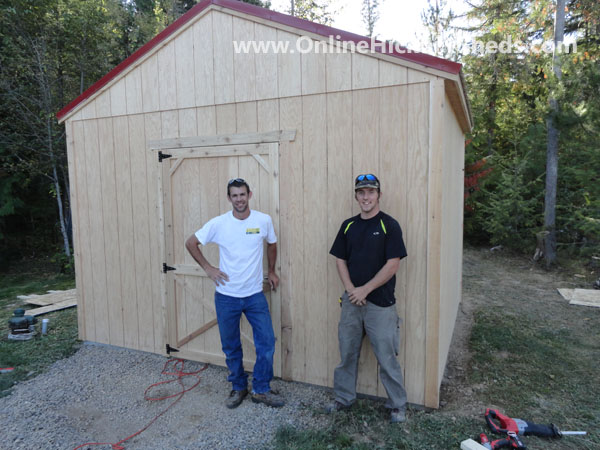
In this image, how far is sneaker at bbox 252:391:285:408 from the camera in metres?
3.36

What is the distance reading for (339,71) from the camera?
3418mm

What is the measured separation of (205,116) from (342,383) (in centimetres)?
284

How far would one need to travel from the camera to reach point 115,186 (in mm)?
4547

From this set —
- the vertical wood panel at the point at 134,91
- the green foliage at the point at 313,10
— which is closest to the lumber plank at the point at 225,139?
the vertical wood panel at the point at 134,91

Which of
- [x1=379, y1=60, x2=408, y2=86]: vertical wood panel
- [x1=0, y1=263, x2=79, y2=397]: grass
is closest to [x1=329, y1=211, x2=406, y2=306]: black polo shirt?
[x1=379, y1=60, x2=408, y2=86]: vertical wood panel

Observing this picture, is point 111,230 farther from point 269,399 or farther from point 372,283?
point 372,283

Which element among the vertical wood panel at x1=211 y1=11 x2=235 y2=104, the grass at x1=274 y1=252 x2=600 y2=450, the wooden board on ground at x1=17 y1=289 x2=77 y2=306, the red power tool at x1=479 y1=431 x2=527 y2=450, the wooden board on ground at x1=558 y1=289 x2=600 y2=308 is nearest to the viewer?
the red power tool at x1=479 y1=431 x2=527 y2=450

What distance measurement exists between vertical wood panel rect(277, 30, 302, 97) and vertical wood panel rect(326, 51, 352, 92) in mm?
283

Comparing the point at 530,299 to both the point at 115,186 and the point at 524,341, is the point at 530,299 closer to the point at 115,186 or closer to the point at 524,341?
the point at 524,341

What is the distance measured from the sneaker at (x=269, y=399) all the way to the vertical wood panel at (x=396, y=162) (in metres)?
1.09

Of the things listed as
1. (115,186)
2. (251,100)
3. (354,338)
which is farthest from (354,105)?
(115,186)

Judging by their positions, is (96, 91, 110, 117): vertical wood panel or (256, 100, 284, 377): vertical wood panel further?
(96, 91, 110, 117): vertical wood panel

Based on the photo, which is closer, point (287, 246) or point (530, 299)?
point (287, 246)

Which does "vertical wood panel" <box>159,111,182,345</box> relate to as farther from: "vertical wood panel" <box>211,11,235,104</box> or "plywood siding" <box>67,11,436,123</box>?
"vertical wood panel" <box>211,11,235,104</box>
